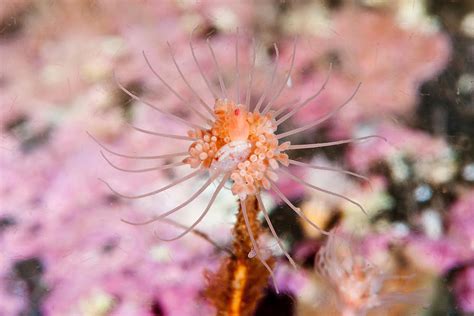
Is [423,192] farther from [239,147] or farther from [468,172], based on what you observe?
[239,147]

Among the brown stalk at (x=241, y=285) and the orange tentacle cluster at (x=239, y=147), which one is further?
the brown stalk at (x=241, y=285)

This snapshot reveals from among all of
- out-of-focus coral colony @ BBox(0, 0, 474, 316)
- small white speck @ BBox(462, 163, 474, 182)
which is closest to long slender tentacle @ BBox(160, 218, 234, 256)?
out-of-focus coral colony @ BBox(0, 0, 474, 316)

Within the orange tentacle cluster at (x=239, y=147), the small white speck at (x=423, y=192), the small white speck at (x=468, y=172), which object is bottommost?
the orange tentacle cluster at (x=239, y=147)

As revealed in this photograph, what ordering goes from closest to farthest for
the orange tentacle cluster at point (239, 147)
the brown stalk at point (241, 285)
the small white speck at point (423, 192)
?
the orange tentacle cluster at point (239, 147) → the brown stalk at point (241, 285) → the small white speck at point (423, 192)

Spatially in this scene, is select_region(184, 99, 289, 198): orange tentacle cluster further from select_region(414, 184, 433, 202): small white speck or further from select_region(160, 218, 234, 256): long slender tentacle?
select_region(414, 184, 433, 202): small white speck

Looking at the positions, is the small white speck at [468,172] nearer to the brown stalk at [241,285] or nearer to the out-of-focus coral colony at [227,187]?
the out-of-focus coral colony at [227,187]

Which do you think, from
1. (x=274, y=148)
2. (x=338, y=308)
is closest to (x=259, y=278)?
(x=338, y=308)

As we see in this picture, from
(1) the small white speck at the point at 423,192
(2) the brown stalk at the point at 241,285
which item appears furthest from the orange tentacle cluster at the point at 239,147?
(1) the small white speck at the point at 423,192
